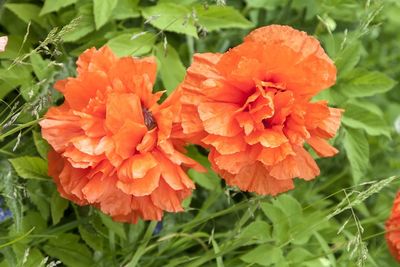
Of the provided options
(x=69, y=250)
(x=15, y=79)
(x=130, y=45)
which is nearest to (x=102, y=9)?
(x=130, y=45)

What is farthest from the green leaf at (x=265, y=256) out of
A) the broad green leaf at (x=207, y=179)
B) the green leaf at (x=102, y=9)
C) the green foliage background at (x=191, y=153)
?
the green leaf at (x=102, y=9)

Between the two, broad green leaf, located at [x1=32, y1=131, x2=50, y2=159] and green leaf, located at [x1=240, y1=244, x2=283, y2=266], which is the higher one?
broad green leaf, located at [x1=32, y1=131, x2=50, y2=159]

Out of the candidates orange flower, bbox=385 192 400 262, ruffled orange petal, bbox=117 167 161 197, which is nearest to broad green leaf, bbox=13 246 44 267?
ruffled orange petal, bbox=117 167 161 197

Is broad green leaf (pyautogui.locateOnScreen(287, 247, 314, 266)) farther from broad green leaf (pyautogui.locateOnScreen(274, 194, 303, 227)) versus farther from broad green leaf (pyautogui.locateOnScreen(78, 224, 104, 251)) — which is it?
broad green leaf (pyautogui.locateOnScreen(78, 224, 104, 251))

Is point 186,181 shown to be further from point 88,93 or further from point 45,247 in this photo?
point 45,247

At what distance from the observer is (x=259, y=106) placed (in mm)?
1042

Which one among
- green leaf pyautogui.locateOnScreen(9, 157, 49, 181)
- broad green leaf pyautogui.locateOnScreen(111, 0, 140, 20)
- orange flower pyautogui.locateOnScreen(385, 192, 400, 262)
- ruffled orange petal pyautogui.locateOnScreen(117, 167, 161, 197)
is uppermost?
broad green leaf pyautogui.locateOnScreen(111, 0, 140, 20)

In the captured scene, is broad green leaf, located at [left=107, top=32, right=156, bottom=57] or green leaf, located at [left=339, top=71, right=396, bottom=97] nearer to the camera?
broad green leaf, located at [left=107, top=32, right=156, bottom=57]

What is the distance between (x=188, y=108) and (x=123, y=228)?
0.35m

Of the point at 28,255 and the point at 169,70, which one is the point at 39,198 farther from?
the point at 169,70

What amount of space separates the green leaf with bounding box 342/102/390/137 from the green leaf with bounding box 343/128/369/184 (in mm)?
18

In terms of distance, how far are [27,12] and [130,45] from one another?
0.22m

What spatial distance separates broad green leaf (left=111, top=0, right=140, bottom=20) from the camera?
138 cm

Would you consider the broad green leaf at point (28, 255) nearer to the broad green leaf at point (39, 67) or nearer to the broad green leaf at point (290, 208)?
the broad green leaf at point (39, 67)
